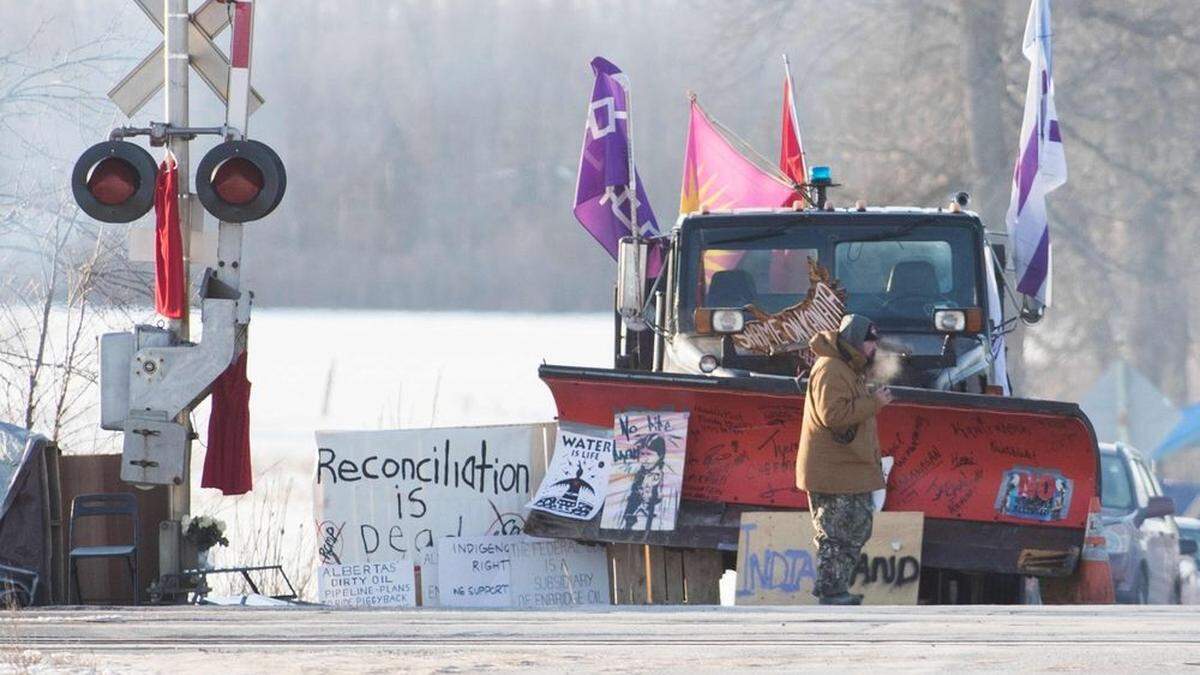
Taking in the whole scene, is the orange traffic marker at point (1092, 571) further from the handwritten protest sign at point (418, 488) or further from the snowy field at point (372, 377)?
the snowy field at point (372, 377)

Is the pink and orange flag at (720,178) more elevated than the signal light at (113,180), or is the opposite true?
the pink and orange flag at (720,178)

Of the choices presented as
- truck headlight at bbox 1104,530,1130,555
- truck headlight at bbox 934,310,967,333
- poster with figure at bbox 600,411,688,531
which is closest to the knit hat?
poster with figure at bbox 600,411,688,531

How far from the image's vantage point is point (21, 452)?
467 inches

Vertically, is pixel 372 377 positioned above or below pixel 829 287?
above

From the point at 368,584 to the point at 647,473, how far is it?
6.10ft

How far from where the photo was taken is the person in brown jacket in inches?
419

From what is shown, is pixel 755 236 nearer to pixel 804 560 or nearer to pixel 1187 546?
pixel 804 560

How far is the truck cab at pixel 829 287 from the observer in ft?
39.9

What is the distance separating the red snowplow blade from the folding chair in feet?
7.68

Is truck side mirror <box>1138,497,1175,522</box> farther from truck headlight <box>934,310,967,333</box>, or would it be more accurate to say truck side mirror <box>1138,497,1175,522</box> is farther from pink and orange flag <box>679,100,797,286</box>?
pink and orange flag <box>679,100,797,286</box>

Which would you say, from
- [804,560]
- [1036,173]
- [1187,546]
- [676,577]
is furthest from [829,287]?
[1187,546]

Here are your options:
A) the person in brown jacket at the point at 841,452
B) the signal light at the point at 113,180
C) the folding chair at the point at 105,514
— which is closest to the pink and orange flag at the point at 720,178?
the person in brown jacket at the point at 841,452

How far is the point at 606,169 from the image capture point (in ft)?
49.1

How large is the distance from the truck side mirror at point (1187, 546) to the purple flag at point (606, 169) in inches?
245
